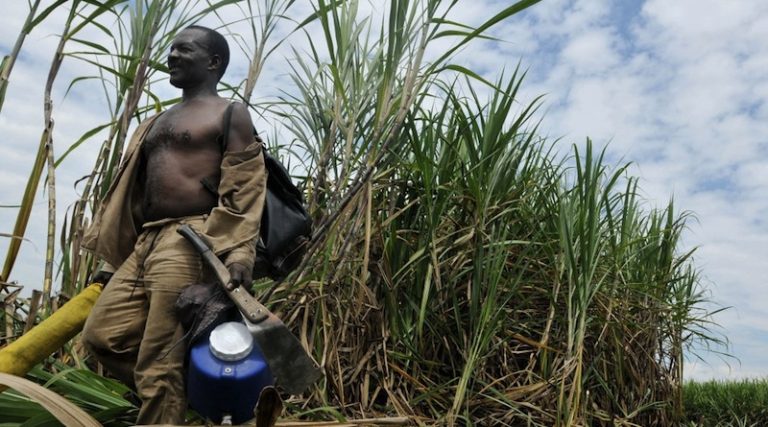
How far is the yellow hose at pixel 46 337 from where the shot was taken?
92.4 inches

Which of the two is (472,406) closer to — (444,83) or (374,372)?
(374,372)

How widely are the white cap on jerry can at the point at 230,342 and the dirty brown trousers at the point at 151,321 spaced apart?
16 cm

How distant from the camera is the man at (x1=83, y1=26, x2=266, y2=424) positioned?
2.32 m

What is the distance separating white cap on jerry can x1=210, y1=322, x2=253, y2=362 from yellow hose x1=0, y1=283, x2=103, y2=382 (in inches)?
22.3

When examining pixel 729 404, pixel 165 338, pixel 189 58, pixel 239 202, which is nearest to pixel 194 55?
pixel 189 58

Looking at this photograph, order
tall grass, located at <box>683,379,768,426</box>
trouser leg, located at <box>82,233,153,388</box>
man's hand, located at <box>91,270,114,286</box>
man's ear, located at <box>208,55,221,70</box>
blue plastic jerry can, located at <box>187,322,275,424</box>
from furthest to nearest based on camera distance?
1. tall grass, located at <box>683,379,768,426</box>
2. man's hand, located at <box>91,270,114,286</box>
3. man's ear, located at <box>208,55,221,70</box>
4. trouser leg, located at <box>82,233,153,388</box>
5. blue plastic jerry can, located at <box>187,322,275,424</box>

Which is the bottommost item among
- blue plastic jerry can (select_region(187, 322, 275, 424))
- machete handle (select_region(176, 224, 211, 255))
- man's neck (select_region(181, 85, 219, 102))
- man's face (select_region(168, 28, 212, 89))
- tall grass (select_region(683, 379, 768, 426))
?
tall grass (select_region(683, 379, 768, 426))

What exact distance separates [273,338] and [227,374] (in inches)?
5.8

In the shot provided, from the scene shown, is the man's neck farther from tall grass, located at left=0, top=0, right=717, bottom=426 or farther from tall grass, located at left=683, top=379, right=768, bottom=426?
tall grass, located at left=683, top=379, right=768, bottom=426

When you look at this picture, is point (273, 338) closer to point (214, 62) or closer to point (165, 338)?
point (165, 338)

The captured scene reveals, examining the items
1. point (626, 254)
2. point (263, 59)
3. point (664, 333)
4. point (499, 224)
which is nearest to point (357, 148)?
point (263, 59)

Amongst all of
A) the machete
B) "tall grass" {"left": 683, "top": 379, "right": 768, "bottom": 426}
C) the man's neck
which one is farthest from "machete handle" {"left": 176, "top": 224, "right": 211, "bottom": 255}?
"tall grass" {"left": 683, "top": 379, "right": 768, "bottom": 426}

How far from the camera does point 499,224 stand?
13.8 ft

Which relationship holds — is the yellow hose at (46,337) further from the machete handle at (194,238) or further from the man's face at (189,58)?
the man's face at (189,58)
